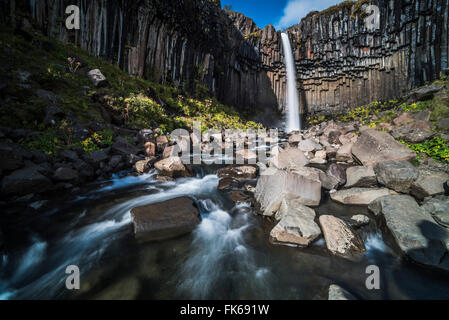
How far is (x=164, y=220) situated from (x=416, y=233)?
3.97m

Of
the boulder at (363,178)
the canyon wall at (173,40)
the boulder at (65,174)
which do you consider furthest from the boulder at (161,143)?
the canyon wall at (173,40)

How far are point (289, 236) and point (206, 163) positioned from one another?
534cm

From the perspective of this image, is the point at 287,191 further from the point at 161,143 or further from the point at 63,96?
the point at 63,96

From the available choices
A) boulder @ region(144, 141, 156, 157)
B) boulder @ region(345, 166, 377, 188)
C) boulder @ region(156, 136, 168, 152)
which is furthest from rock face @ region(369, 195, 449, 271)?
boulder @ region(156, 136, 168, 152)

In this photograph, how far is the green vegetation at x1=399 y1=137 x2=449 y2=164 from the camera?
4591mm

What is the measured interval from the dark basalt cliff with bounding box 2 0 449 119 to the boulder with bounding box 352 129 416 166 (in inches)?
651

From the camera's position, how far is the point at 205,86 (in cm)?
2095

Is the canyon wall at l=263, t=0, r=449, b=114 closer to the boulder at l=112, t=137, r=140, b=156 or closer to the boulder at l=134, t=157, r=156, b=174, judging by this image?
the boulder at l=134, t=157, r=156, b=174

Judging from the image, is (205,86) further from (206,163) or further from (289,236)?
(289,236)

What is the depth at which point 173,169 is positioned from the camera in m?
5.80

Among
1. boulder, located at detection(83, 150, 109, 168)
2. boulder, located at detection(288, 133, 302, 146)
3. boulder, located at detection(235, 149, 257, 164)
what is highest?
boulder, located at detection(288, 133, 302, 146)

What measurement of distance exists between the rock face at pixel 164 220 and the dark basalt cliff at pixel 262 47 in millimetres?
13964

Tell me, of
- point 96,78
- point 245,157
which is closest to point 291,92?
point 245,157

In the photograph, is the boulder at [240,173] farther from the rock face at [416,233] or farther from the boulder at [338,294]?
the boulder at [338,294]
